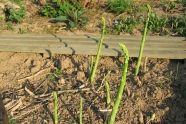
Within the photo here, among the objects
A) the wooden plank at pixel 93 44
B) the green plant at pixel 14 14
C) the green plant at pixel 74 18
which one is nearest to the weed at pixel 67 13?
the green plant at pixel 74 18

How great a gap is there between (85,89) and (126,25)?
1879 mm

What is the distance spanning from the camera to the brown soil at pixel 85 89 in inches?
114

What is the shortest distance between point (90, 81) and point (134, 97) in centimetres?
57

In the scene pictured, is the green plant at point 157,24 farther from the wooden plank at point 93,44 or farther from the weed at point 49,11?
the weed at point 49,11

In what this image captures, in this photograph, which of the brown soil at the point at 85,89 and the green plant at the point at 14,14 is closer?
the brown soil at the point at 85,89

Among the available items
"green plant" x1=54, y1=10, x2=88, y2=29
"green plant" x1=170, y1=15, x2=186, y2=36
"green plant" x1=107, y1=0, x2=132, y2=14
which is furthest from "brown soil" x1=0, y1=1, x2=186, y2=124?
"green plant" x1=107, y1=0, x2=132, y2=14

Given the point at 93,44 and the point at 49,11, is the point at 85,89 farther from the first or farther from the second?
the point at 49,11

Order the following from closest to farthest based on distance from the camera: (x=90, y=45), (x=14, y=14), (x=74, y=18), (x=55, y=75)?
(x=55, y=75) → (x=90, y=45) → (x=74, y=18) → (x=14, y=14)

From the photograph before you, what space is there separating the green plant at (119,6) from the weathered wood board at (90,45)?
117 centimetres

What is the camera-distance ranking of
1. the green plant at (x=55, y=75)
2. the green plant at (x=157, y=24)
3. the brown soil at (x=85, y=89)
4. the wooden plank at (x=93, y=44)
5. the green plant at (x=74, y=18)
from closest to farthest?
the brown soil at (x=85, y=89)
the green plant at (x=55, y=75)
the wooden plank at (x=93, y=44)
the green plant at (x=157, y=24)
the green plant at (x=74, y=18)

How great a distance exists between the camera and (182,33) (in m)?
4.45

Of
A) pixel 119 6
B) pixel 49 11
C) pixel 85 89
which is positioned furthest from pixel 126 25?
pixel 85 89

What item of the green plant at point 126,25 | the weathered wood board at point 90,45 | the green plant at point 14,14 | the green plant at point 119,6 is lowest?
the weathered wood board at point 90,45

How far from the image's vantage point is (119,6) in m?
5.38
